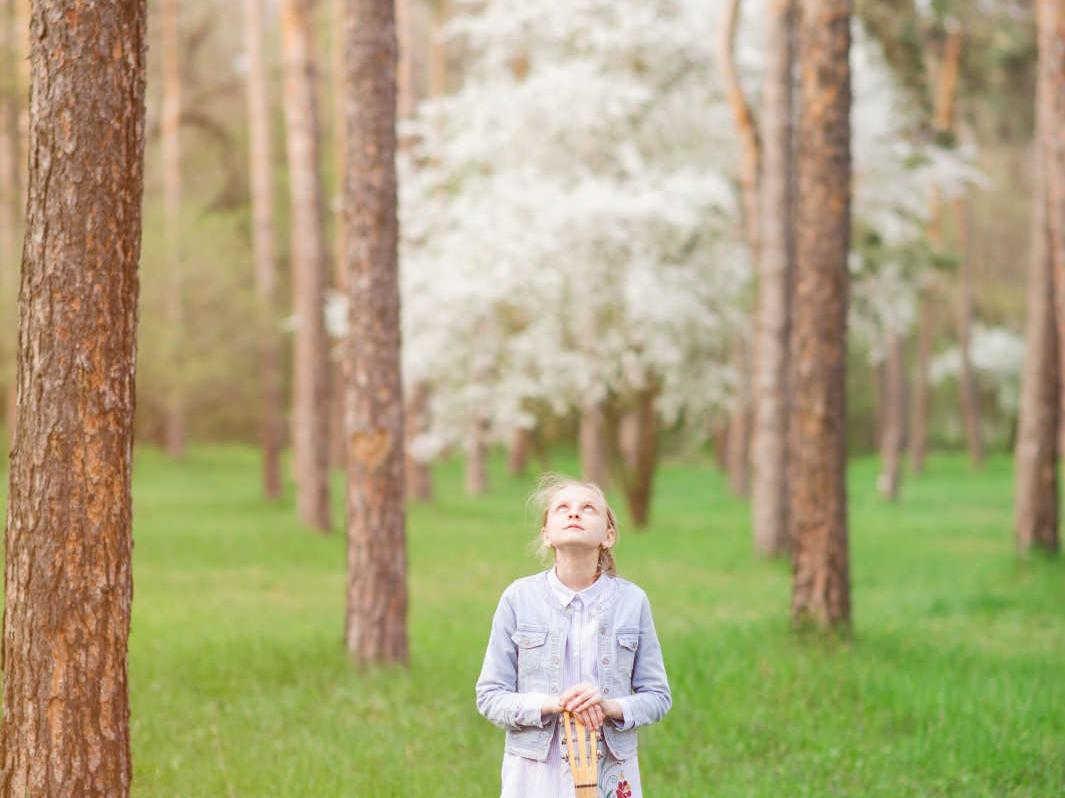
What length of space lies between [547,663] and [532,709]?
0.49 feet

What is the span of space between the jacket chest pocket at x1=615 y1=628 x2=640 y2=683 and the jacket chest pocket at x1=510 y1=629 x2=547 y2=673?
21 centimetres

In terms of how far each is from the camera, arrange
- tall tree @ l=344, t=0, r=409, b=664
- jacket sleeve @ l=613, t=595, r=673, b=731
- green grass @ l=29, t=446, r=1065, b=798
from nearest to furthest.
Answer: jacket sleeve @ l=613, t=595, r=673, b=731 < green grass @ l=29, t=446, r=1065, b=798 < tall tree @ l=344, t=0, r=409, b=664

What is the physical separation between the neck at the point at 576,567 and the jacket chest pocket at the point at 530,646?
0.52ft

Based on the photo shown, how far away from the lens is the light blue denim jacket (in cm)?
420

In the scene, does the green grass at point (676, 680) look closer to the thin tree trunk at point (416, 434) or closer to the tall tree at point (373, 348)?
the tall tree at point (373, 348)

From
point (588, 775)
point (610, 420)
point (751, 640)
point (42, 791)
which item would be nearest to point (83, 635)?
point (42, 791)

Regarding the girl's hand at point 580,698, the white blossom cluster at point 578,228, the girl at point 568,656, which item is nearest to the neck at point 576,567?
the girl at point 568,656

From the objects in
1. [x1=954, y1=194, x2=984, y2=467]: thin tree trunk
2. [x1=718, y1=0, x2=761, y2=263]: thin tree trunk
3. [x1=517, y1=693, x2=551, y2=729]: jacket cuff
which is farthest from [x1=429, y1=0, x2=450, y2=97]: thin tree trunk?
[x1=517, y1=693, x2=551, y2=729]: jacket cuff

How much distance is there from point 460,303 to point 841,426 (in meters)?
13.6

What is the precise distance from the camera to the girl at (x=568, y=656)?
4.19 metres

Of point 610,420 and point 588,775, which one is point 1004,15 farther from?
point 588,775

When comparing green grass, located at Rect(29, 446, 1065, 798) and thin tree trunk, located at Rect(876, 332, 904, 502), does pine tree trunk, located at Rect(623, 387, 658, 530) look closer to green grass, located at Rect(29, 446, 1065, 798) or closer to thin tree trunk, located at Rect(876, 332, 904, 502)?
green grass, located at Rect(29, 446, 1065, 798)

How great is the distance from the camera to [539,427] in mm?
25875

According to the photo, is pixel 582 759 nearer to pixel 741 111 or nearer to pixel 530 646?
pixel 530 646
